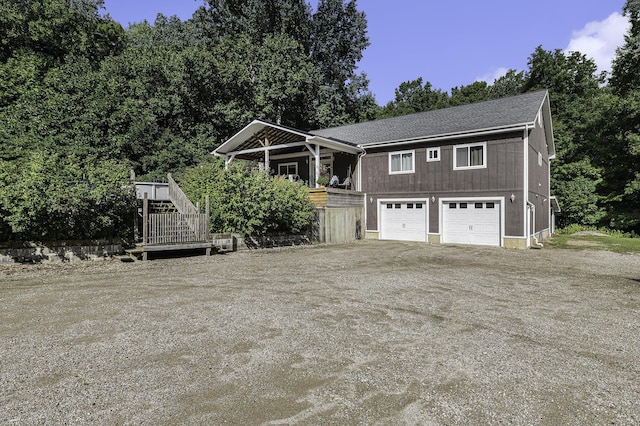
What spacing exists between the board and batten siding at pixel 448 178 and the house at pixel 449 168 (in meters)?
0.04

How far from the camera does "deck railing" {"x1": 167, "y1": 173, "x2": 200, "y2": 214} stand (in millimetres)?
12741

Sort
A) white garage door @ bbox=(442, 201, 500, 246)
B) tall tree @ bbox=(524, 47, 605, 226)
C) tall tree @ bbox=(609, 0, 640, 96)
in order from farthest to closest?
tall tree @ bbox=(609, 0, 640, 96), tall tree @ bbox=(524, 47, 605, 226), white garage door @ bbox=(442, 201, 500, 246)

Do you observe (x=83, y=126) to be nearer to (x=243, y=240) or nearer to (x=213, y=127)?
(x=213, y=127)

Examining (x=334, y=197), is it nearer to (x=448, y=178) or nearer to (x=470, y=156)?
(x=448, y=178)

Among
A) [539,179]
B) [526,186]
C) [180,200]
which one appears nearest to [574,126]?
[539,179]

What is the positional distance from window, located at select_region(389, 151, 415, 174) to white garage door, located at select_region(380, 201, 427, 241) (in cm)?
171

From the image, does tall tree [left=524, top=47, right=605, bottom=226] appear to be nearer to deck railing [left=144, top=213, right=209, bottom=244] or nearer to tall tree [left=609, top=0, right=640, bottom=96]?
tall tree [left=609, top=0, right=640, bottom=96]

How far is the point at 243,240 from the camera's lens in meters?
14.0

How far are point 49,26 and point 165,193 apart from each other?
20113 millimetres

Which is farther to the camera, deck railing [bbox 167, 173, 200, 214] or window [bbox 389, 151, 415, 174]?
window [bbox 389, 151, 415, 174]

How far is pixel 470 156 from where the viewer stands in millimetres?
17000

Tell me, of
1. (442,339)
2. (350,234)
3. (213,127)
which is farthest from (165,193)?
(442,339)

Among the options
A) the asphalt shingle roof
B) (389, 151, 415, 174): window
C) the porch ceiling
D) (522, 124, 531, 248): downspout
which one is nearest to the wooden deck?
(389, 151, 415, 174): window

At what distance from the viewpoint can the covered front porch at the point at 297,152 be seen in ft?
62.0
